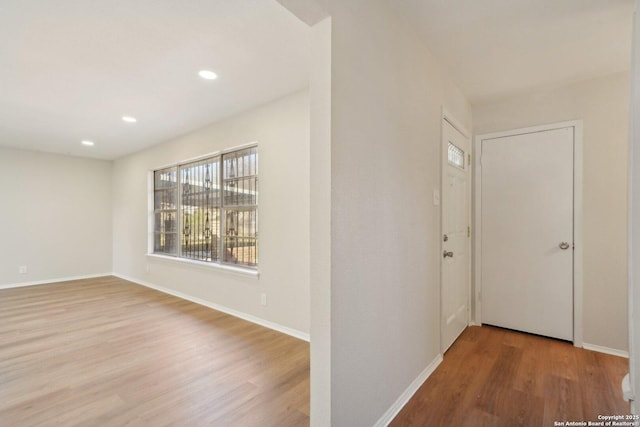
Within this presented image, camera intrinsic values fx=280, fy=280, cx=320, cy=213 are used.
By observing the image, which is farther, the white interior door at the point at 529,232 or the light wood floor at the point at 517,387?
the white interior door at the point at 529,232

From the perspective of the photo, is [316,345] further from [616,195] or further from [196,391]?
[616,195]

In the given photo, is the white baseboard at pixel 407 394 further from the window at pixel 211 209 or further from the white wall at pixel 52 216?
the white wall at pixel 52 216

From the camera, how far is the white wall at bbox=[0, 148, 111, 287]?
505cm

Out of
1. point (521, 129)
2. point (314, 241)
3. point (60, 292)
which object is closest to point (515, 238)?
point (521, 129)

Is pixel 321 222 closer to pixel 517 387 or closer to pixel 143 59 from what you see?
pixel 517 387

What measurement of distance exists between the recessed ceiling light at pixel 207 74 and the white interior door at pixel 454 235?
2.11m

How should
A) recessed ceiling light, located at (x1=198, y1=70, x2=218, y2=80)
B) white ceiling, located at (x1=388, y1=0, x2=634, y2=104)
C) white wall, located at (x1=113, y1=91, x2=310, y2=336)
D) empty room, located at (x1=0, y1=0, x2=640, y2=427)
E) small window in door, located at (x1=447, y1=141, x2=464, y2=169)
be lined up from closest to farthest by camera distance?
empty room, located at (x1=0, y1=0, x2=640, y2=427) < white ceiling, located at (x1=388, y1=0, x2=634, y2=104) < recessed ceiling light, located at (x1=198, y1=70, x2=218, y2=80) < small window in door, located at (x1=447, y1=141, x2=464, y2=169) < white wall, located at (x1=113, y1=91, x2=310, y2=336)

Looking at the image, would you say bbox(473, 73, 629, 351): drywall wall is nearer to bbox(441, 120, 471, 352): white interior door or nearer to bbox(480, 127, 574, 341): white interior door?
bbox(480, 127, 574, 341): white interior door

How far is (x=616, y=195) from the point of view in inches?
97.8

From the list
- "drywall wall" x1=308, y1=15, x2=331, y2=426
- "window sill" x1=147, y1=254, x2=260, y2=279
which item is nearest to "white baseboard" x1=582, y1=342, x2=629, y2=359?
"drywall wall" x1=308, y1=15, x2=331, y2=426

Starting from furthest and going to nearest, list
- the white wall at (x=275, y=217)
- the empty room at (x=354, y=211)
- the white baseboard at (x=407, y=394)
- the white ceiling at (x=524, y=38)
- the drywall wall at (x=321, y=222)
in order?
the white wall at (x=275, y=217), the white ceiling at (x=524, y=38), the white baseboard at (x=407, y=394), the empty room at (x=354, y=211), the drywall wall at (x=321, y=222)

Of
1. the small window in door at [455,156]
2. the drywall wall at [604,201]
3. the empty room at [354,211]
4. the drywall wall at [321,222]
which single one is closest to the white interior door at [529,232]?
the empty room at [354,211]

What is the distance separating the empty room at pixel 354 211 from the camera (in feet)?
4.91

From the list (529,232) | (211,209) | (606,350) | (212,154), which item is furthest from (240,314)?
(606,350)
